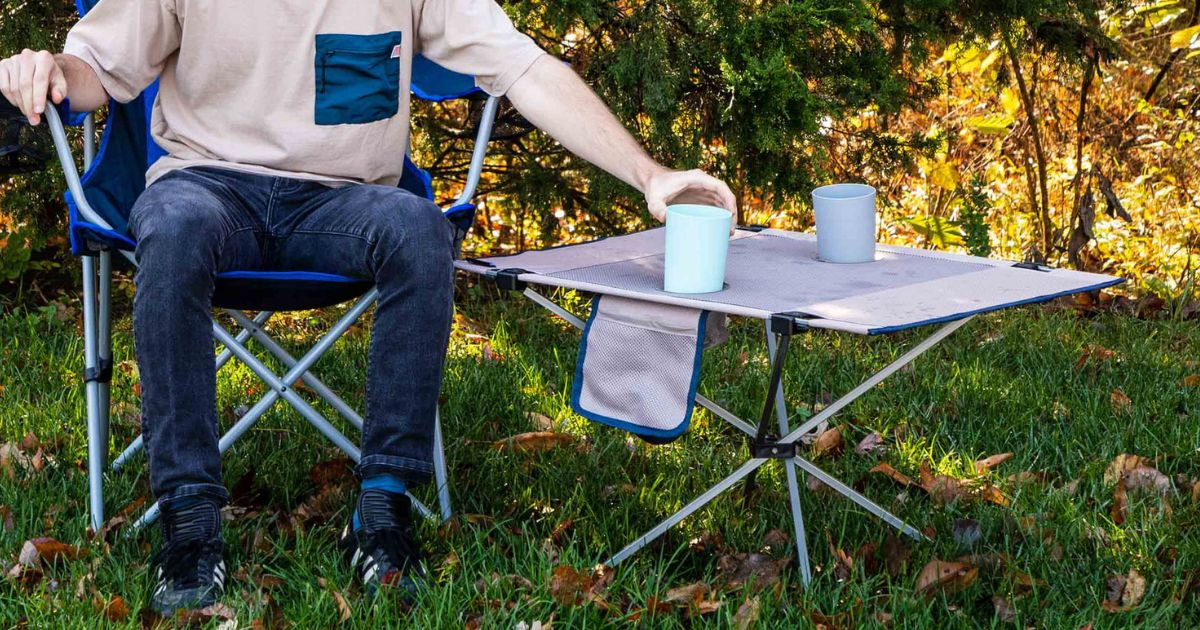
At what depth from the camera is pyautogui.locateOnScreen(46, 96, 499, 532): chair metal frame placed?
2.03 m

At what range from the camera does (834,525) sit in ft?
7.16

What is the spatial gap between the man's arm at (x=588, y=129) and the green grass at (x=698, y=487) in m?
0.59

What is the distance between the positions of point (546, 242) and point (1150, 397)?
1762mm

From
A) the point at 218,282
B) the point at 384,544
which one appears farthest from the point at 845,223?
the point at 218,282

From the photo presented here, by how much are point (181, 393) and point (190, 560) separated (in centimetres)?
25

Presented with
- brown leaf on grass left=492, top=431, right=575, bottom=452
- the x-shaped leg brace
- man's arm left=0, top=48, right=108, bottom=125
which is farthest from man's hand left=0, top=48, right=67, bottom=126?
brown leaf on grass left=492, top=431, right=575, bottom=452

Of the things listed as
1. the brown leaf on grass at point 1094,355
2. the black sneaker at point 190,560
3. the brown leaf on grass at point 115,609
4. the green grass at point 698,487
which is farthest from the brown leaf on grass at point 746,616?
the brown leaf on grass at point 1094,355

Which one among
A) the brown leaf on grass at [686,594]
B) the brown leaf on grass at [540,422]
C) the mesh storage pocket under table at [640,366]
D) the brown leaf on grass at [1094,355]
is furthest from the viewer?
the brown leaf on grass at [1094,355]

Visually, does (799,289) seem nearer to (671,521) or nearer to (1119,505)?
(671,521)

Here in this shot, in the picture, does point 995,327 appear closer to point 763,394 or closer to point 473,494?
point 763,394

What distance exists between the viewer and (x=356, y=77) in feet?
7.46

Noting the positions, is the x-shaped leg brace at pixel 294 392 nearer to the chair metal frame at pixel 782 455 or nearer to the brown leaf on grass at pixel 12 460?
the chair metal frame at pixel 782 455

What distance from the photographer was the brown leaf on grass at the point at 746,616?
1.79m

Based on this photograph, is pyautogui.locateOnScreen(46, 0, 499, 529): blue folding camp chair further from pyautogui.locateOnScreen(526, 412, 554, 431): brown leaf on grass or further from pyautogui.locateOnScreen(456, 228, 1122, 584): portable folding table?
pyautogui.locateOnScreen(526, 412, 554, 431): brown leaf on grass
